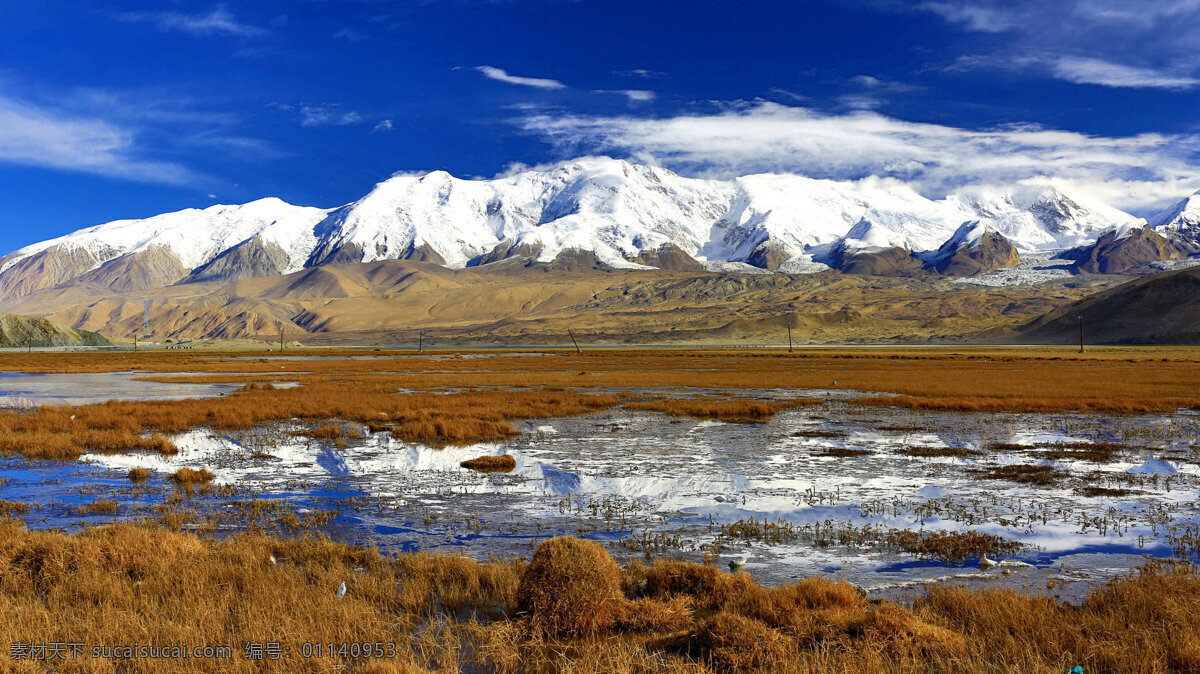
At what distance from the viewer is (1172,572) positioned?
424 inches

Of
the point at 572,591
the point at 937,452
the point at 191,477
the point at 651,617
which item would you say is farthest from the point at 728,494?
the point at 191,477

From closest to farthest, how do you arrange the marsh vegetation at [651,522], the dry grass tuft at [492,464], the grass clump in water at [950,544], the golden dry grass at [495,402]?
the marsh vegetation at [651,522] < the grass clump in water at [950,544] < the dry grass tuft at [492,464] < the golden dry grass at [495,402]

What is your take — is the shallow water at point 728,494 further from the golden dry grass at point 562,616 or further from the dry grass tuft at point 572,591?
the dry grass tuft at point 572,591

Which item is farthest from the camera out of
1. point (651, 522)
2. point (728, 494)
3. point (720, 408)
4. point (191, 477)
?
point (720, 408)

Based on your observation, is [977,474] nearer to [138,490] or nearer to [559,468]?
[559,468]

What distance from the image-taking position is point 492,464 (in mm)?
22031

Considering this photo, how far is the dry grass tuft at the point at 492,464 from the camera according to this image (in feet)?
71.2

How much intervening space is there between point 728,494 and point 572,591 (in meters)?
9.66

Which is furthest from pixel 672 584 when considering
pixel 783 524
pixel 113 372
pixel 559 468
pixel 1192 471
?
pixel 113 372

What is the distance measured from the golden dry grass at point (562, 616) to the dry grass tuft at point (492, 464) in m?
10.2

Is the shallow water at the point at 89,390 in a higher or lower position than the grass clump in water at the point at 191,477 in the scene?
higher

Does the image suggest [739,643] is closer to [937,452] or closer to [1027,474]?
[1027,474]

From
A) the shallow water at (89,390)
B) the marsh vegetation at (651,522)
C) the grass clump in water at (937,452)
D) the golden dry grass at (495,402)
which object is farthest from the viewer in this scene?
the shallow water at (89,390)

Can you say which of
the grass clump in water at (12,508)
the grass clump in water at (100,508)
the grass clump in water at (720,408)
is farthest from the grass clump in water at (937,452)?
the grass clump in water at (12,508)
